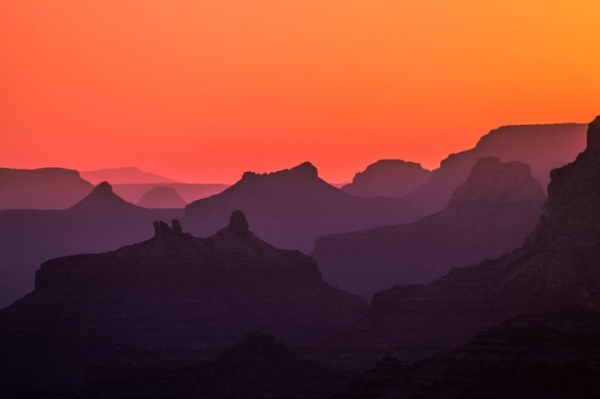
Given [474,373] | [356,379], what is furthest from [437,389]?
[356,379]

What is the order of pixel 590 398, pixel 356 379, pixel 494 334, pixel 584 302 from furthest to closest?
pixel 584 302, pixel 356 379, pixel 494 334, pixel 590 398

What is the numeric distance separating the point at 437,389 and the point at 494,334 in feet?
21.4

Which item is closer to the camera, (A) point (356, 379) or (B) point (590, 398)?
(B) point (590, 398)

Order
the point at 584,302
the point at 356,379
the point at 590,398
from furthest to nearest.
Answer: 1. the point at 584,302
2. the point at 356,379
3. the point at 590,398

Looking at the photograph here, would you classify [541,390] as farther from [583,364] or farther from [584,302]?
[584,302]

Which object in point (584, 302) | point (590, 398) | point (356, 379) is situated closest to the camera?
point (590, 398)

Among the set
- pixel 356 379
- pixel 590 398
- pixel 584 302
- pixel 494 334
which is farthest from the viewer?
pixel 584 302

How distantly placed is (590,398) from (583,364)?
5.24 m

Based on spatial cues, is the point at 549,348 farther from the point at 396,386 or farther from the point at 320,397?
the point at 320,397

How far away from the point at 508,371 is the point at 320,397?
131 feet

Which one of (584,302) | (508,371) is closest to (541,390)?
(508,371)

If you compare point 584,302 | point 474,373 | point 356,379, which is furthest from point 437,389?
point 584,302

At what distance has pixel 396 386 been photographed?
171375 millimetres

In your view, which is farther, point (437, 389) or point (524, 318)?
point (524, 318)
